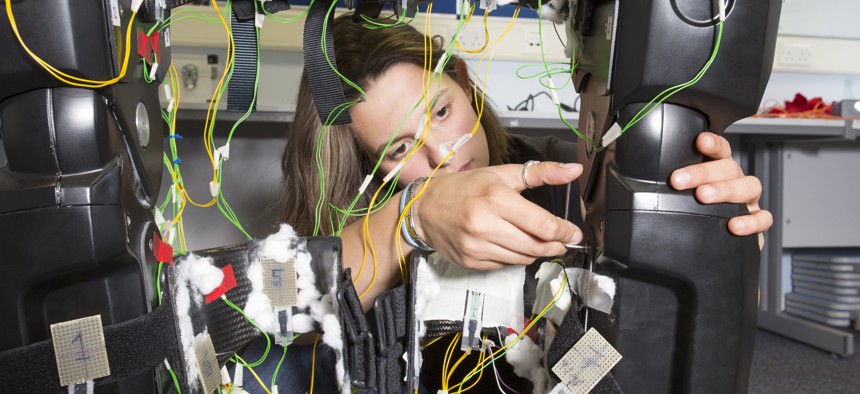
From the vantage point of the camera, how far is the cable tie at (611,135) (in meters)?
0.68

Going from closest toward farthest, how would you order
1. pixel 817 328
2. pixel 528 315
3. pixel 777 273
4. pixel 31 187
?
pixel 31 187, pixel 528 315, pixel 817 328, pixel 777 273

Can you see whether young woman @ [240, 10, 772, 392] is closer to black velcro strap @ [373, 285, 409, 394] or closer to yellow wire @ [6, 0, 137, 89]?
black velcro strap @ [373, 285, 409, 394]

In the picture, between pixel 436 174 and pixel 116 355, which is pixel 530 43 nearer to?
pixel 436 174

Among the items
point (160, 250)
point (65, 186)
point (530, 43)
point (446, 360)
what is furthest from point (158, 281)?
point (530, 43)

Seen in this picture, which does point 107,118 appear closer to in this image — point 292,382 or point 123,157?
point 123,157

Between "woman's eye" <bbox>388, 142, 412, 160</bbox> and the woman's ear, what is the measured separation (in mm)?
185

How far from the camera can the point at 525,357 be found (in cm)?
83

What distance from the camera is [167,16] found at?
29.6 inches

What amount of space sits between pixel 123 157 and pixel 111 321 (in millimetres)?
169

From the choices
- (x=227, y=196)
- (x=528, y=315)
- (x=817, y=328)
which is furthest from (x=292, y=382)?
(x=817, y=328)

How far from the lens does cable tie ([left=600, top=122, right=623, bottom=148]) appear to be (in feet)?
2.22

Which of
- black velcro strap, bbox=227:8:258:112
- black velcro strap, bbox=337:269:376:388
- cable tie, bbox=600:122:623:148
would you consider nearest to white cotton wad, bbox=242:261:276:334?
black velcro strap, bbox=337:269:376:388

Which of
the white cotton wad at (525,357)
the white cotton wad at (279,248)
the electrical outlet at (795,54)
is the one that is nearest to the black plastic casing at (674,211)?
the white cotton wad at (525,357)

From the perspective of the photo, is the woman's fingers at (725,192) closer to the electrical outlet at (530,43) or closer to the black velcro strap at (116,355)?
the black velcro strap at (116,355)
